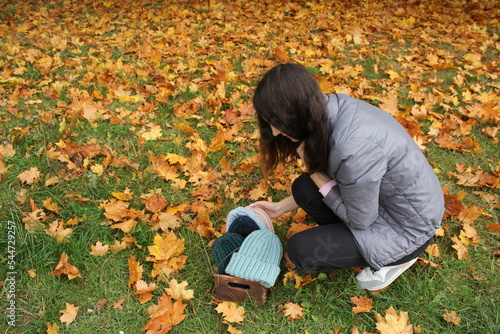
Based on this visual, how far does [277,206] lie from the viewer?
2221mm

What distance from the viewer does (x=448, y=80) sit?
3.91 m

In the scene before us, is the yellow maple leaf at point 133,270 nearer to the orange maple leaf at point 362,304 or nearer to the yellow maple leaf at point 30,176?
the yellow maple leaf at point 30,176

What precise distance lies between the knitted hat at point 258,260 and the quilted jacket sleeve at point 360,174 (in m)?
0.51

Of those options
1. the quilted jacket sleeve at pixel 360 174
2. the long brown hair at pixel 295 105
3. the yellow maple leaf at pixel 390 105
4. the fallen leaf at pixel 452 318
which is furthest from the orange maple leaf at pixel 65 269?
the yellow maple leaf at pixel 390 105

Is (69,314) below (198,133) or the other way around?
below

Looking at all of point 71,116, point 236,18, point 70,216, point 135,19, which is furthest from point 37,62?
point 236,18

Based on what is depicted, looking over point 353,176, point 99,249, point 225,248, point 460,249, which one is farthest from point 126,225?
point 460,249

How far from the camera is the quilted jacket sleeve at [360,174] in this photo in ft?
4.92

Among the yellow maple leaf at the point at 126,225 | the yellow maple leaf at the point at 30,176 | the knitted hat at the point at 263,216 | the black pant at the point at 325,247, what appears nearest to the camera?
the black pant at the point at 325,247

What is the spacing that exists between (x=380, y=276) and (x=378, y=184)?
0.60m

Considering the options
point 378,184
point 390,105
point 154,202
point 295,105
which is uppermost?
point 295,105

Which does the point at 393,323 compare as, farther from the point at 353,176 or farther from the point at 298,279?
the point at 353,176

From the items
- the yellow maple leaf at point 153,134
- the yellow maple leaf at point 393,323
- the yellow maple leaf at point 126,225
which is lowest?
the yellow maple leaf at point 393,323

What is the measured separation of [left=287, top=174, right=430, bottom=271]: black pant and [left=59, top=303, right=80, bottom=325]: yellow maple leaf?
1178 mm
